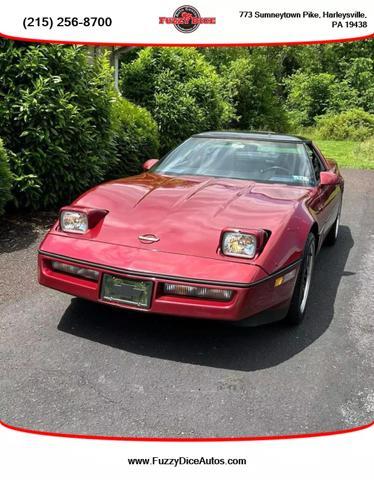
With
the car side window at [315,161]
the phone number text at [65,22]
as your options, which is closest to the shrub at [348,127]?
the car side window at [315,161]

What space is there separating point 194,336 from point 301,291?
80 cm

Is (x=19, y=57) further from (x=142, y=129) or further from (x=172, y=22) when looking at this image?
(x=142, y=129)

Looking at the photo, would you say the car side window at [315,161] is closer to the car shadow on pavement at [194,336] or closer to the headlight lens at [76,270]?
the car shadow on pavement at [194,336]

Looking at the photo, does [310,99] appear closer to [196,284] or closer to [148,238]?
[148,238]

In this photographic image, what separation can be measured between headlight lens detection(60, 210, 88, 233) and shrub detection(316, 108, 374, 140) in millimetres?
18453

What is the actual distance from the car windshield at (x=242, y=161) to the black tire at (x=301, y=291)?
0.79 metres

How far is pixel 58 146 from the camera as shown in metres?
5.40

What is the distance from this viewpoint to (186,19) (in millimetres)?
4051

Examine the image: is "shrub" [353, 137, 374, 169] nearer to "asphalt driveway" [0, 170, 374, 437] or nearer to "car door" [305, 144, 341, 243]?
"car door" [305, 144, 341, 243]

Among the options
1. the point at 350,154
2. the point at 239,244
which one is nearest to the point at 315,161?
the point at 239,244

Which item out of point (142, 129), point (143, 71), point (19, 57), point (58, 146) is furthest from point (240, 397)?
point (143, 71)

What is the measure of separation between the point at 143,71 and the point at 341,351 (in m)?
8.42

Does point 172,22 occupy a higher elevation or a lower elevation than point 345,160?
higher

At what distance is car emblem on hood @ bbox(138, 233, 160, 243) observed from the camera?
118 inches
